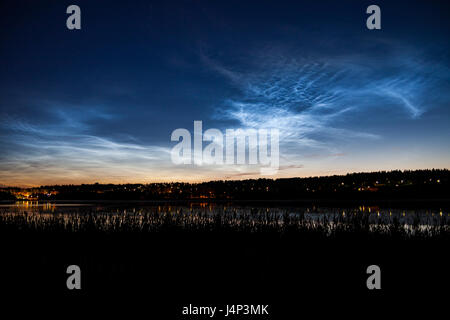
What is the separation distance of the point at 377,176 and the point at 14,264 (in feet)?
374

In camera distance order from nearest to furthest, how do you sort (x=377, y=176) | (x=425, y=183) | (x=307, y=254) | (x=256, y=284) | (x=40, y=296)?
(x=40, y=296) < (x=256, y=284) < (x=307, y=254) < (x=425, y=183) < (x=377, y=176)

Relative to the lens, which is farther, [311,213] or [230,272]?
[311,213]

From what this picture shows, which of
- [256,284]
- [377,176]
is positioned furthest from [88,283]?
[377,176]

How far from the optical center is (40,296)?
6.55 meters

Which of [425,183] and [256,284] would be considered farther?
[425,183]

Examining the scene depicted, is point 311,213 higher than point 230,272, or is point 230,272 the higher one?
point 230,272

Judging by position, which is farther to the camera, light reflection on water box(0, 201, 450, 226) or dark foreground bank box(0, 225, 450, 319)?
light reflection on water box(0, 201, 450, 226)

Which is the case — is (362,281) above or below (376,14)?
below

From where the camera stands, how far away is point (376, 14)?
11266 millimetres

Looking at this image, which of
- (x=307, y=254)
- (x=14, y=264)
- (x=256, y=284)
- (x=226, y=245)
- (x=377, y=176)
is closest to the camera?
(x=256, y=284)

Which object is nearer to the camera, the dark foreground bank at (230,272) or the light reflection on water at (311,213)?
the dark foreground bank at (230,272)
